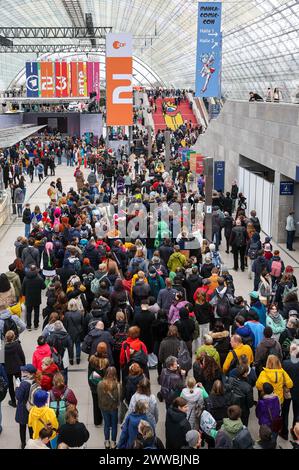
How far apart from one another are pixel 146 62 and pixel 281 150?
104 m

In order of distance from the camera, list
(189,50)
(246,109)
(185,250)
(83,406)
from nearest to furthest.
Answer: (83,406), (185,250), (246,109), (189,50)

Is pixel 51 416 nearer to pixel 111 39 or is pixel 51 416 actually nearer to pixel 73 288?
pixel 73 288

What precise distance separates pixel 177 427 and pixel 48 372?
173cm

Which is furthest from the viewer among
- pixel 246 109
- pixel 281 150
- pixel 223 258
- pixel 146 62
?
pixel 146 62

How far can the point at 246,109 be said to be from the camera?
80.1 ft

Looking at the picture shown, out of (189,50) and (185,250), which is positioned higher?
(189,50)

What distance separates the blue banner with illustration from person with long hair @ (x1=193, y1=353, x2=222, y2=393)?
1884 centimetres

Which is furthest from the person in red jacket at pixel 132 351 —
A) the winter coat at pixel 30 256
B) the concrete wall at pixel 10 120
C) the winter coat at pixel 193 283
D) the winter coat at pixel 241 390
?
the concrete wall at pixel 10 120

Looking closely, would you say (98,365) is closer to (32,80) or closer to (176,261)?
(176,261)

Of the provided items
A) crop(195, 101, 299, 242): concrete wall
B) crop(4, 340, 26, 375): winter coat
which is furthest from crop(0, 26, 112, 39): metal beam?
crop(4, 340, 26, 375): winter coat
